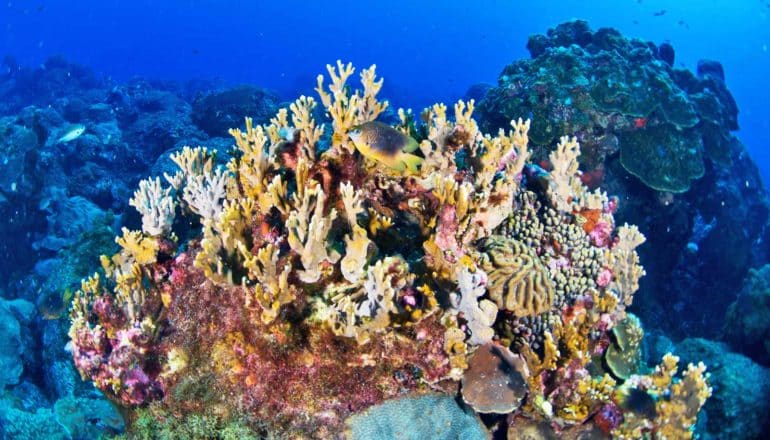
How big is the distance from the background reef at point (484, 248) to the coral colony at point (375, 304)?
0.04m

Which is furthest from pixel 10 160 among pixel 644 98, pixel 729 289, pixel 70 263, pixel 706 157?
pixel 729 289

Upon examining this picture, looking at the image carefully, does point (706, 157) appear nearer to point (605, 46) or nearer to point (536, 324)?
point (605, 46)

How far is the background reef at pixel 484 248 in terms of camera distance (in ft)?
11.7

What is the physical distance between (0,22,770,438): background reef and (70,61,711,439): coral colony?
35 mm

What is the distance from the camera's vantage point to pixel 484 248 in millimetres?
3887

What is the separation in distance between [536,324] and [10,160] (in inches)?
529

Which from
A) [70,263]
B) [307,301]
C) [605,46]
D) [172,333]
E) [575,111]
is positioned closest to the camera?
[307,301]

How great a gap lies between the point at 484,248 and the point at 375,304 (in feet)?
3.91

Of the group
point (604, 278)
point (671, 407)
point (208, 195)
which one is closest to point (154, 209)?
point (208, 195)

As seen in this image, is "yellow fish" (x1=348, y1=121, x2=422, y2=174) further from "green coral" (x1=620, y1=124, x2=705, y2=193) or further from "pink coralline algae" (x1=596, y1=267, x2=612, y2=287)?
"green coral" (x1=620, y1=124, x2=705, y2=193)

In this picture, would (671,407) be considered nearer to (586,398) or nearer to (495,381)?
(586,398)

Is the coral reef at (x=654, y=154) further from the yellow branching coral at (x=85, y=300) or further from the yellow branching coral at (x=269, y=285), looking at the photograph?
the yellow branching coral at (x=85, y=300)

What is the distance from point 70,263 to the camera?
812cm

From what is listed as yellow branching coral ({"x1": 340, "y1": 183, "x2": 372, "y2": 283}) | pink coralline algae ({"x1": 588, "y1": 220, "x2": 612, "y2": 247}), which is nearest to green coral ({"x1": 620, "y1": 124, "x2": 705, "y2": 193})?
pink coralline algae ({"x1": 588, "y1": 220, "x2": 612, "y2": 247})
